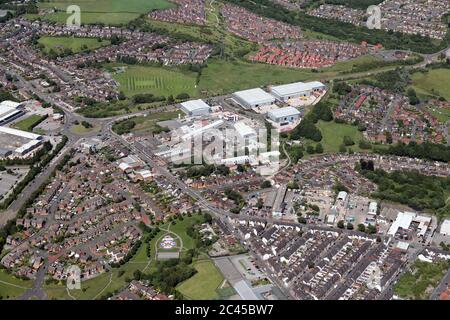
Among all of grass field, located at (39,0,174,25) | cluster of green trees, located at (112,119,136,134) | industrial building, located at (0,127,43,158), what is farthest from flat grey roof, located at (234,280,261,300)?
grass field, located at (39,0,174,25)

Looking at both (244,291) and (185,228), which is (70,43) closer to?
(185,228)

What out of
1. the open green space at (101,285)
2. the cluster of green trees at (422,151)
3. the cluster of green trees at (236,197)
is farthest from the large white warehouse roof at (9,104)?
the cluster of green trees at (422,151)

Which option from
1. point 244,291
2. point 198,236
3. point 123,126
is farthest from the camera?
point 123,126

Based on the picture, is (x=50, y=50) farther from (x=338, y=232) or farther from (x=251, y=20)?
(x=338, y=232)

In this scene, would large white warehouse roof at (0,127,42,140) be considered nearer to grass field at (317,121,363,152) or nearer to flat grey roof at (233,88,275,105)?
flat grey roof at (233,88,275,105)

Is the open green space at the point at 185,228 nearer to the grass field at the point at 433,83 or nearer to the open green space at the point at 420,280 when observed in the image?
the open green space at the point at 420,280

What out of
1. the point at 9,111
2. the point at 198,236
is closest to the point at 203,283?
the point at 198,236
